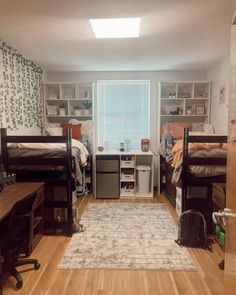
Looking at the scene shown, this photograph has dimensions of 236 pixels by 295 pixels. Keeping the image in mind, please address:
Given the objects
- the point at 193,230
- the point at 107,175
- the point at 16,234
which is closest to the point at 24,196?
the point at 16,234

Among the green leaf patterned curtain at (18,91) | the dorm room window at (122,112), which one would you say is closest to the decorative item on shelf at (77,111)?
the dorm room window at (122,112)

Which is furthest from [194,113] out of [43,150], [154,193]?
[43,150]

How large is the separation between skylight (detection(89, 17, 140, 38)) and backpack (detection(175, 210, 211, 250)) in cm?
216

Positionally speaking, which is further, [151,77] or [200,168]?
[151,77]

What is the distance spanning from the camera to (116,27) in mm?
2988

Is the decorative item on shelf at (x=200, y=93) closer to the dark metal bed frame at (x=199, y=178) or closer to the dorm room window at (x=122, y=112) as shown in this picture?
the dorm room window at (x=122, y=112)

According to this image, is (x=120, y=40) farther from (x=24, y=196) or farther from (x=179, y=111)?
(x=179, y=111)

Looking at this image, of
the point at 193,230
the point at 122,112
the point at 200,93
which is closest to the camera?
the point at 193,230

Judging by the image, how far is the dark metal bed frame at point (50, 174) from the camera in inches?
136

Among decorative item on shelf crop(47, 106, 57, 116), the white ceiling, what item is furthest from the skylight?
decorative item on shelf crop(47, 106, 57, 116)

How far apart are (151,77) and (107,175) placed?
220 cm

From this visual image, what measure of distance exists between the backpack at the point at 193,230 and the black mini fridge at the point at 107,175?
208 centimetres

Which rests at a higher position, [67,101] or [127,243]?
[67,101]

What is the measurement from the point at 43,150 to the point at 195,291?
2.33 m
